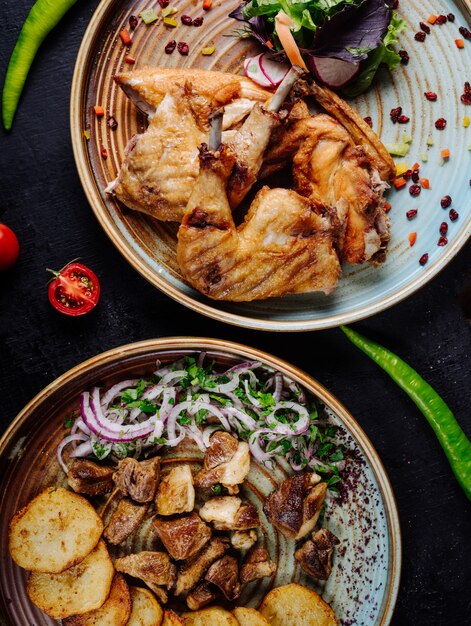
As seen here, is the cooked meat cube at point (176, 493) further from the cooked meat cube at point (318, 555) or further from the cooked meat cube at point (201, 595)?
the cooked meat cube at point (318, 555)

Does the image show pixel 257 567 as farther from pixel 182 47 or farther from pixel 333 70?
pixel 182 47

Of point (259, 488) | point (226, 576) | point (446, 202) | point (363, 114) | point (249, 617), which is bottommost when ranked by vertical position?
point (249, 617)

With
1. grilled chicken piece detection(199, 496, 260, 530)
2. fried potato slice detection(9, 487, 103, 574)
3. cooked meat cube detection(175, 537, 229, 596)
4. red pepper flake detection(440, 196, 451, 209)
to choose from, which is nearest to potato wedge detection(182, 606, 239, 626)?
cooked meat cube detection(175, 537, 229, 596)

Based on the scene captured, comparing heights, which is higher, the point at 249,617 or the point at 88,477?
the point at 88,477

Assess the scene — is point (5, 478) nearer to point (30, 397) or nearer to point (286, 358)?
point (30, 397)

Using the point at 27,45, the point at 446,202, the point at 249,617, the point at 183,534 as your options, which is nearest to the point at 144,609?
the point at 183,534

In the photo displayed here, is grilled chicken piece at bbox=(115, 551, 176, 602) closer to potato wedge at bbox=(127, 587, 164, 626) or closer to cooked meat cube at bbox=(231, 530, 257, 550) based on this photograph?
potato wedge at bbox=(127, 587, 164, 626)
